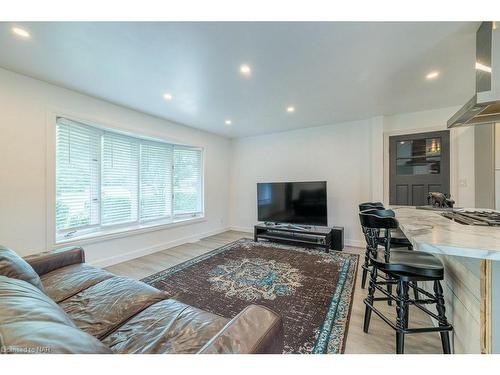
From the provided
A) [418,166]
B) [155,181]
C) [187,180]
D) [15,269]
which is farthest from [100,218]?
[418,166]

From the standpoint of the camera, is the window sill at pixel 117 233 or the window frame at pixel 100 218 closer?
the window frame at pixel 100 218

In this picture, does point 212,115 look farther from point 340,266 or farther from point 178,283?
point 340,266

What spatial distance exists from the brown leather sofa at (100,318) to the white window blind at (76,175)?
1.40 meters

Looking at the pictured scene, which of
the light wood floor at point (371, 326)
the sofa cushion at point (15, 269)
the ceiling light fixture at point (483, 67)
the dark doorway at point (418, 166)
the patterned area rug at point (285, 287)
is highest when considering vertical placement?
the ceiling light fixture at point (483, 67)

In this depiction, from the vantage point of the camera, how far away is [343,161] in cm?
427

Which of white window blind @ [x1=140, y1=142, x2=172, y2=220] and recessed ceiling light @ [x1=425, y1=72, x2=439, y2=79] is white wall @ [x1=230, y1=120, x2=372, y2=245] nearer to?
recessed ceiling light @ [x1=425, y1=72, x2=439, y2=79]

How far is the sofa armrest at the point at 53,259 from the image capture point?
63.4 inches

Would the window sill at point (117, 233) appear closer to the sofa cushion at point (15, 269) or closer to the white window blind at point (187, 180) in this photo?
the white window blind at point (187, 180)

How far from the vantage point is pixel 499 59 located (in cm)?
158

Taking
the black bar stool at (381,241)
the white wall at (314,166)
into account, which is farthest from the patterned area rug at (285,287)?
the white wall at (314,166)

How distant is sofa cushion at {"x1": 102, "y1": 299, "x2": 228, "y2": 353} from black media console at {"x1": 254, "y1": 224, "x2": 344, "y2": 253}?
2999mm

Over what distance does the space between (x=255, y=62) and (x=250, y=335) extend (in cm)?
231

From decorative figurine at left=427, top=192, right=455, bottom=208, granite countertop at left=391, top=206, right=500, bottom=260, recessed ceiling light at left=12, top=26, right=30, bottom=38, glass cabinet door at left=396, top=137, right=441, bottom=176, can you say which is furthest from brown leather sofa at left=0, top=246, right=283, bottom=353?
glass cabinet door at left=396, top=137, right=441, bottom=176

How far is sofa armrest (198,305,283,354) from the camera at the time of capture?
0.72m
